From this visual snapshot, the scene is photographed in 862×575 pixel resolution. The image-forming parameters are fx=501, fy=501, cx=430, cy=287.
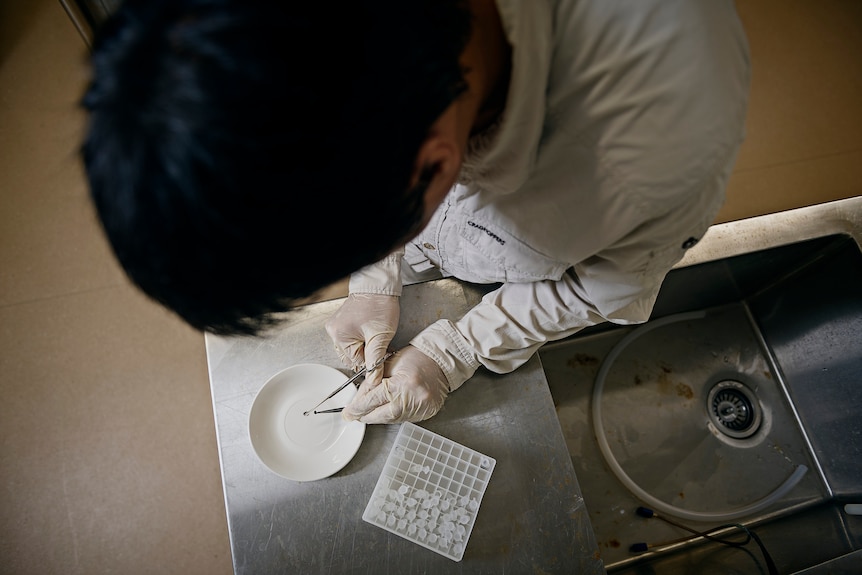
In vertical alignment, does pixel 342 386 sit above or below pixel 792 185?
above

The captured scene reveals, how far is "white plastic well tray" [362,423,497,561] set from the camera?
80cm

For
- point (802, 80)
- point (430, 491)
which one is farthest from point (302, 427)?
point (802, 80)

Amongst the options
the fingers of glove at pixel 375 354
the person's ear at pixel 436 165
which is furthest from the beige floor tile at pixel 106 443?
the person's ear at pixel 436 165

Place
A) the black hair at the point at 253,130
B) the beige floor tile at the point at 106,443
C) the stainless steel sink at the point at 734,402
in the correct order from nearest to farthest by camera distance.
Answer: the black hair at the point at 253,130 < the stainless steel sink at the point at 734,402 < the beige floor tile at the point at 106,443

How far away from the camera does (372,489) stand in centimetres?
83

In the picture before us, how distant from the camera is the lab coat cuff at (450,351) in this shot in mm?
865

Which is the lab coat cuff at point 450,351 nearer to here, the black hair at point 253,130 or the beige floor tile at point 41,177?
the black hair at point 253,130

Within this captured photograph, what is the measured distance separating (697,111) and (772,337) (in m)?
1.02

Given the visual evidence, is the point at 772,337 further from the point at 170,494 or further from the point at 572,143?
the point at 170,494

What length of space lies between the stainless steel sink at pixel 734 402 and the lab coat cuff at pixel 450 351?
1.37 feet

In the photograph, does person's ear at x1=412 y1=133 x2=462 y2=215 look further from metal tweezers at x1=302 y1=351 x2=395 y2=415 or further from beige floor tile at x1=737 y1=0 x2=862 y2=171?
beige floor tile at x1=737 y1=0 x2=862 y2=171

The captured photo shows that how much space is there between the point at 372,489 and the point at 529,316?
0.39 metres

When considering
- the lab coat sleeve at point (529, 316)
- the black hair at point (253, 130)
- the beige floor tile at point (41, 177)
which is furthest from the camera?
the beige floor tile at point (41, 177)

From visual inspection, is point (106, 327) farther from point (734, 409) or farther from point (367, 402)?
point (734, 409)
